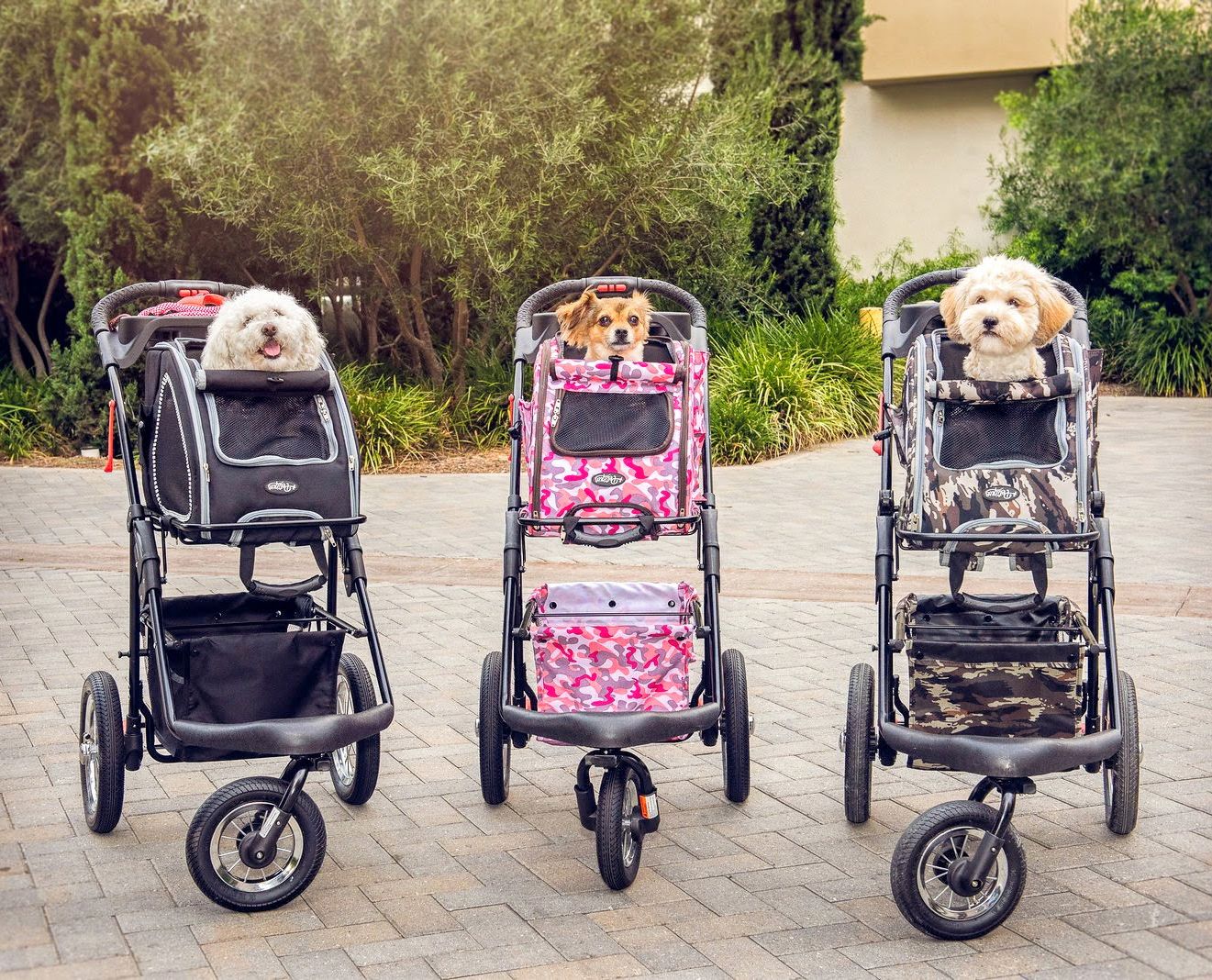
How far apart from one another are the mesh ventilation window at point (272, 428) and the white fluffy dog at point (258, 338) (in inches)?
4.1

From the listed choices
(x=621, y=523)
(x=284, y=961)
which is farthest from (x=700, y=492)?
(x=284, y=961)

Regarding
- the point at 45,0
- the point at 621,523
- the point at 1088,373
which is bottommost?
the point at 621,523

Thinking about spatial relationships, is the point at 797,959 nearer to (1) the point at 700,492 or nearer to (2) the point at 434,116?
(1) the point at 700,492

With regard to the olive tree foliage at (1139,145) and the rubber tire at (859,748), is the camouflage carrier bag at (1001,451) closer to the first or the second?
the rubber tire at (859,748)

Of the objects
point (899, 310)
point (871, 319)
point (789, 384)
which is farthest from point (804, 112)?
point (899, 310)

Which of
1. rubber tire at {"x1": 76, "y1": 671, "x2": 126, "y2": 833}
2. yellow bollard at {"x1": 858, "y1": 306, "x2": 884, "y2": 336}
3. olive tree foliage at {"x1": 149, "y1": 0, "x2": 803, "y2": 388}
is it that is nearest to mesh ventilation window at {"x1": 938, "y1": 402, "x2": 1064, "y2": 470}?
rubber tire at {"x1": 76, "y1": 671, "x2": 126, "y2": 833}

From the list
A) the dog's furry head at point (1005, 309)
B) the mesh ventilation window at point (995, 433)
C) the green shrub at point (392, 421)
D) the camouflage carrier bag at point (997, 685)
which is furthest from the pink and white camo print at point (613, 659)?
the green shrub at point (392, 421)

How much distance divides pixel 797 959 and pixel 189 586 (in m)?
5.51

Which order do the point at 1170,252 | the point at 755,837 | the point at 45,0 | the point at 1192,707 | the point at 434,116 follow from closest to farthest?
the point at 755,837
the point at 1192,707
the point at 434,116
the point at 45,0
the point at 1170,252

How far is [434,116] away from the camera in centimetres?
1229

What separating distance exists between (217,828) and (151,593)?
82cm

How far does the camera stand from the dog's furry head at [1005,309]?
437 cm

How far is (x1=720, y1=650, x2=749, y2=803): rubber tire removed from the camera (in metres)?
4.83

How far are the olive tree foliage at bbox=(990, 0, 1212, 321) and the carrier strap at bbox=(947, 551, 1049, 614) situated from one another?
14104mm
